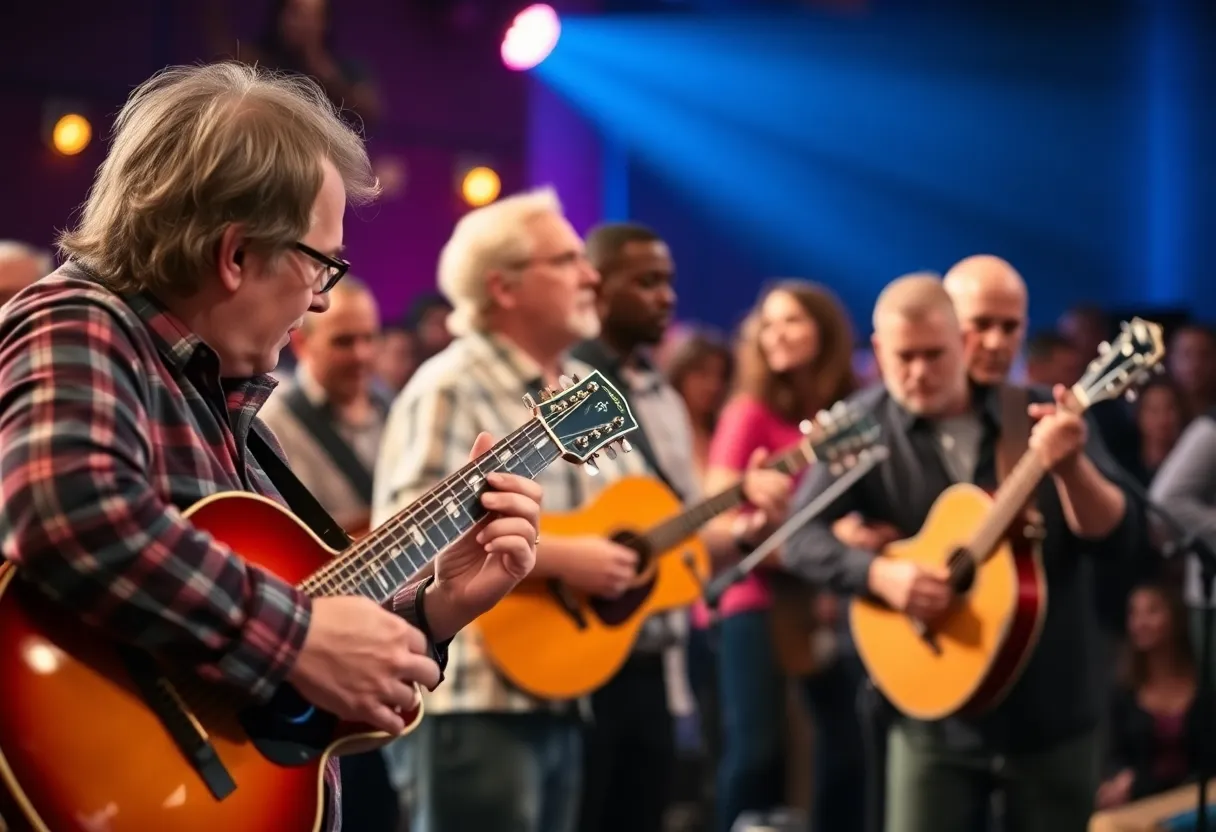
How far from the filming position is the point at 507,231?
4.33 m

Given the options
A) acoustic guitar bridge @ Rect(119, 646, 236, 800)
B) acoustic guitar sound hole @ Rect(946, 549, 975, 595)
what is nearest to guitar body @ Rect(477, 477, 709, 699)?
acoustic guitar sound hole @ Rect(946, 549, 975, 595)

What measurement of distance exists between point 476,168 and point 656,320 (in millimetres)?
5625

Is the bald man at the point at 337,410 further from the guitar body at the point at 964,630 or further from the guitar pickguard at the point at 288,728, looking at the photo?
the guitar pickguard at the point at 288,728

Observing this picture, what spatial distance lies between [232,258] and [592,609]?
7.53ft

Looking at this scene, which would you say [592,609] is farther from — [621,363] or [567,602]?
[621,363]

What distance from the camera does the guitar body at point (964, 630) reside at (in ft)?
12.6

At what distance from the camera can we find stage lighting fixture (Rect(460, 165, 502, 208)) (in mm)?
10242

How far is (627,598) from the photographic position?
4.27 metres

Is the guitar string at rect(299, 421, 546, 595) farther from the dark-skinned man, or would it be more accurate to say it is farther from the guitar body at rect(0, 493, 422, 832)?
the dark-skinned man

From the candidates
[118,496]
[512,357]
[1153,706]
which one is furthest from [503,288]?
[1153,706]

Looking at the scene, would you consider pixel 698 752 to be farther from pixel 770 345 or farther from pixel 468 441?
pixel 468 441

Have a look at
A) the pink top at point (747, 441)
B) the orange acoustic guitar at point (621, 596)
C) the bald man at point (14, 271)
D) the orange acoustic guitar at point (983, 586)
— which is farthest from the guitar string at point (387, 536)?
the pink top at point (747, 441)

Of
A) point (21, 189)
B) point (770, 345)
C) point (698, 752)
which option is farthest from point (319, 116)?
point (21, 189)

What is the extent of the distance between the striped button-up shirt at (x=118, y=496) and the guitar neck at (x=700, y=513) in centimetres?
243
